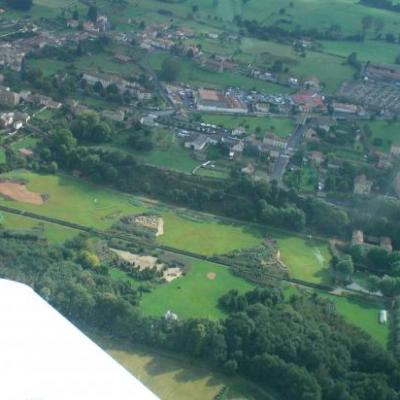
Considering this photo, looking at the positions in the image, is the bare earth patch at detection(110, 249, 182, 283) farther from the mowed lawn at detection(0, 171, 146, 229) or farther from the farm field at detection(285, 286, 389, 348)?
the farm field at detection(285, 286, 389, 348)

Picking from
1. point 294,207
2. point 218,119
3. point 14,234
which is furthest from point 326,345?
point 218,119

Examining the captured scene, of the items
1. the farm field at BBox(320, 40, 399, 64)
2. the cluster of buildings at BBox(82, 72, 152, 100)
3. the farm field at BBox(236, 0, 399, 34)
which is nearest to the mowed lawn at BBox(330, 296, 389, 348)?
the cluster of buildings at BBox(82, 72, 152, 100)

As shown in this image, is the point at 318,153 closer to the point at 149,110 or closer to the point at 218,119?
the point at 218,119

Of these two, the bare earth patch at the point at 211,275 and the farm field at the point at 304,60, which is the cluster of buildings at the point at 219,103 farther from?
the bare earth patch at the point at 211,275

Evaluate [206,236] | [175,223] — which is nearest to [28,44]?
[175,223]

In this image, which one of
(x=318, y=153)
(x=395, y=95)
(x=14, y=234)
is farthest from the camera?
(x=395, y=95)
